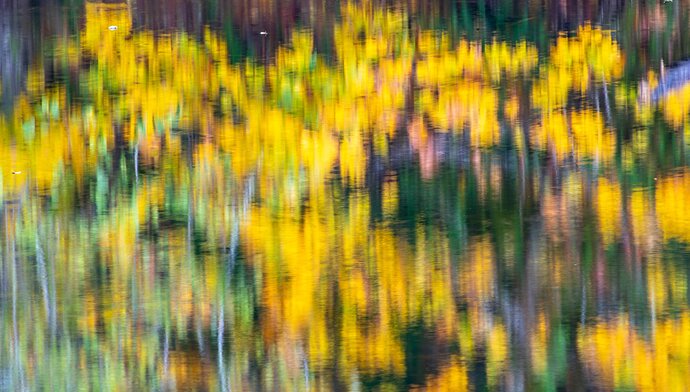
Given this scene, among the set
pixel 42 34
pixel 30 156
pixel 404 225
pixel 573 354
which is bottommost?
pixel 573 354

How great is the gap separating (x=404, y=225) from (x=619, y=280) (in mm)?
742

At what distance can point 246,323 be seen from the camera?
3205mm

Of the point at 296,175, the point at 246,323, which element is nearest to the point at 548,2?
the point at 296,175

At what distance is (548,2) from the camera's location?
742 cm

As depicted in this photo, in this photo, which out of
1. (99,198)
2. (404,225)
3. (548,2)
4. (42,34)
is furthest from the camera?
(548,2)

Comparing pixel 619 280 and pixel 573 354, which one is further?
pixel 619 280

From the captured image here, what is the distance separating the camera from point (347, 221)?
12.6 feet

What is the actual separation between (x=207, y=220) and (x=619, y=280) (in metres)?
1.35

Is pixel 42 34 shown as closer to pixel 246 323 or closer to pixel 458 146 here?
pixel 458 146

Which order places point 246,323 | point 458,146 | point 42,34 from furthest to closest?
1. point 42,34
2. point 458,146
3. point 246,323

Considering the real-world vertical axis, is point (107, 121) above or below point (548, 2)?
below

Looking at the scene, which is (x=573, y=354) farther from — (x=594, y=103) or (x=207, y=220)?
(x=594, y=103)

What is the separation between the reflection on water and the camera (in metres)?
2.99

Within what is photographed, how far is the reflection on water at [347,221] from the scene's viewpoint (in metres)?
2.99
